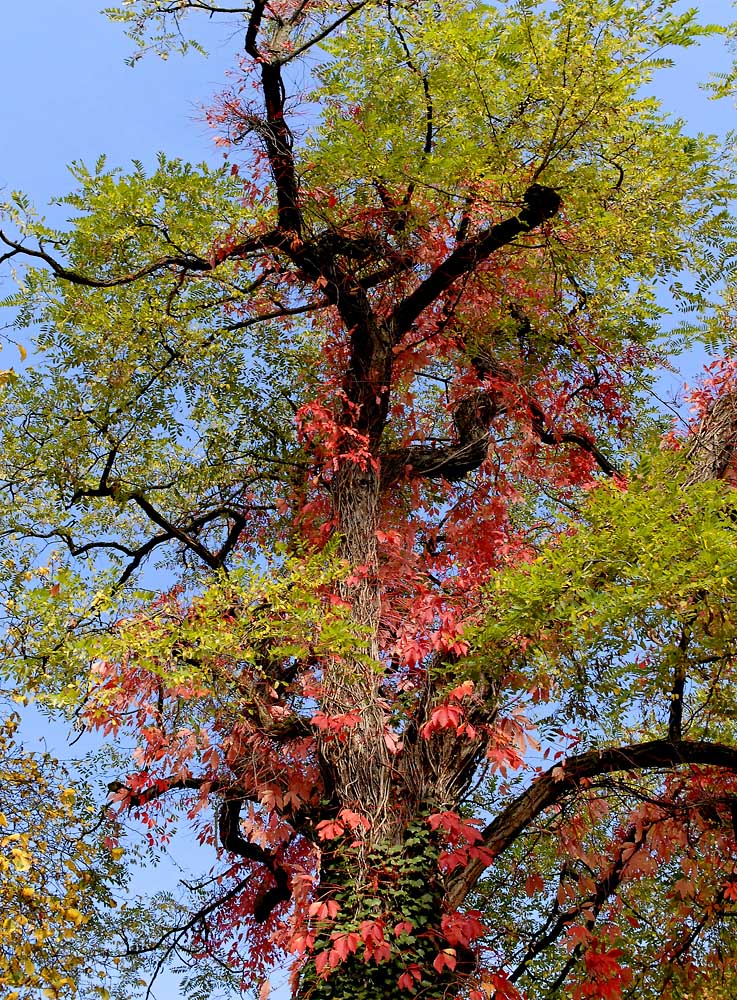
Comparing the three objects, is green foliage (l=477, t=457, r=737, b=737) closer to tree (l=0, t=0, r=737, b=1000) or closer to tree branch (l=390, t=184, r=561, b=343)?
tree (l=0, t=0, r=737, b=1000)

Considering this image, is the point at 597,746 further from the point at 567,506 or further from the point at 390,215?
the point at 390,215

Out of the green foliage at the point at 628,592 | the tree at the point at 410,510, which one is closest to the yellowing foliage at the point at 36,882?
the tree at the point at 410,510

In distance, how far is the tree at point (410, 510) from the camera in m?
6.00

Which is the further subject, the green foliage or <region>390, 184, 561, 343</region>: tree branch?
<region>390, 184, 561, 343</region>: tree branch

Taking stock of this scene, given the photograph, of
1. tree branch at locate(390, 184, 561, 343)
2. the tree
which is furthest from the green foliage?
tree branch at locate(390, 184, 561, 343)

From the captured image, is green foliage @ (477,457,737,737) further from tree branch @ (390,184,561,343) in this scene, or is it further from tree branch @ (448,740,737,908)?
tree branch @ (390,184,561,343)

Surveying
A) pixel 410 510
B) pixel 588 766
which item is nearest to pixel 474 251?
pixel 410 510

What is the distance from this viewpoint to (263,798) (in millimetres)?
6508

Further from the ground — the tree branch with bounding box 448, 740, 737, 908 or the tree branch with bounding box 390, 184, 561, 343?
the tree branch with bounding box 390, 184, 561, 343

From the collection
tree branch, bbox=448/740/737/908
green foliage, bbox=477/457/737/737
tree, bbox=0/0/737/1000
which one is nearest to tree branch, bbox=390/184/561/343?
tree, bbox=0/0/737/1000

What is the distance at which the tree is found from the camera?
600 cm

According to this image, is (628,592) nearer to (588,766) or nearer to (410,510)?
(588,766)

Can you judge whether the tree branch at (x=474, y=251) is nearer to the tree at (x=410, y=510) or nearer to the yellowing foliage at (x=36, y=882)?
the tree at (x=410, y=510)

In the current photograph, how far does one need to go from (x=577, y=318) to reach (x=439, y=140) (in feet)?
7.82
